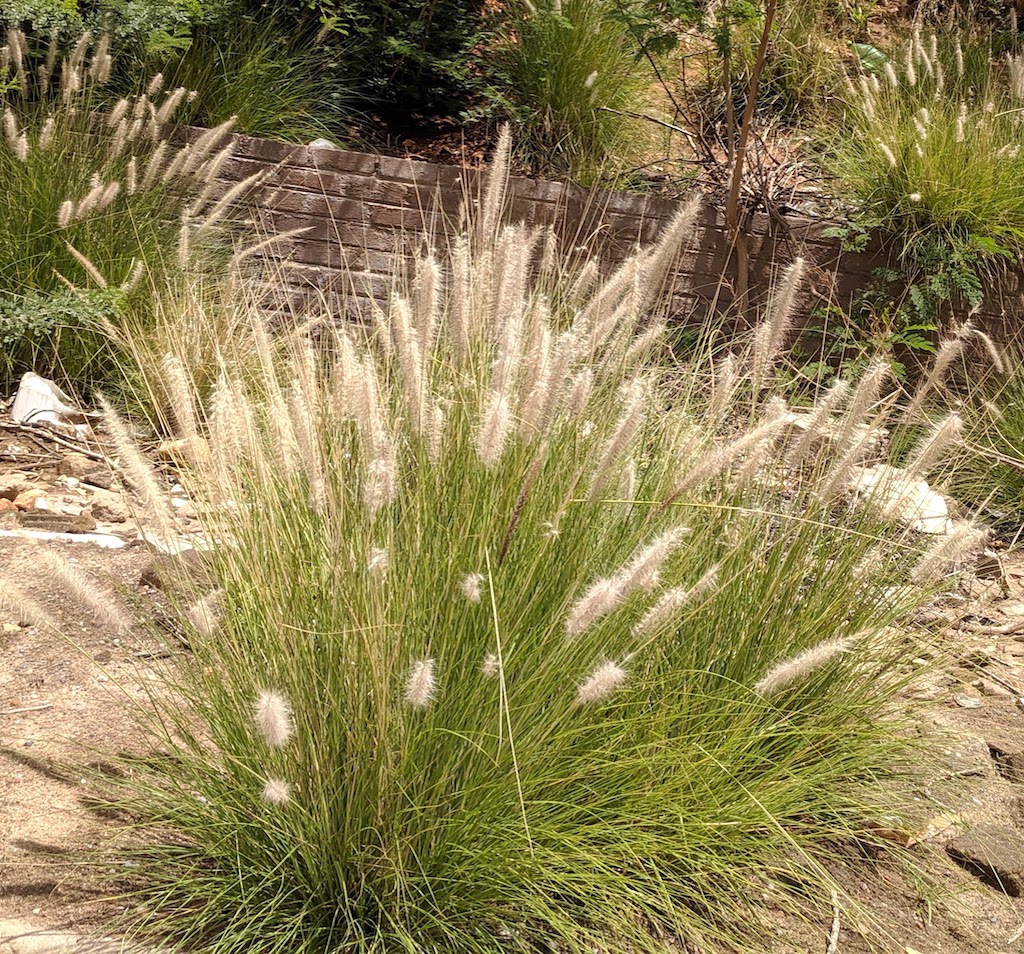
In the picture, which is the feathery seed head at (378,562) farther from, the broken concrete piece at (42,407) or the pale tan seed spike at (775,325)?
the broken concrete piece at (42,407)

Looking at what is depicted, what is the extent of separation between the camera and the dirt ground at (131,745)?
1865 mm

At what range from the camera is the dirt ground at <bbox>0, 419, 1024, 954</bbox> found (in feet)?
6.12

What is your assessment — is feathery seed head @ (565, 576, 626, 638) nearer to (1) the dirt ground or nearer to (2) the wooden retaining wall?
(1) the dirt ground

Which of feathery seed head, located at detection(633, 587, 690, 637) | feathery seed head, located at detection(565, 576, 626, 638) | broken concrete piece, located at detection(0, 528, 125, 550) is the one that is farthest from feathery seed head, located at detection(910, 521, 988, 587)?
broken concrete piece, located at detection(0, 528, 125, 550)

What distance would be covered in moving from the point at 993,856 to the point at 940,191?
345cm

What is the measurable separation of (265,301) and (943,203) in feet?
10.2

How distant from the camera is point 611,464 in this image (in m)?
1.75

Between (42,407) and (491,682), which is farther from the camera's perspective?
(42,407)

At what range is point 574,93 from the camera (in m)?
5.45

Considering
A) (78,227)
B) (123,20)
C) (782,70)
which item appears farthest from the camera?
(782,70)

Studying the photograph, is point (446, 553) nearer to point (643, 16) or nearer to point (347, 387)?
point (347, 387)

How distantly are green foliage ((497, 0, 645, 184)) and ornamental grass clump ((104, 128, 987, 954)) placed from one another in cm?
347

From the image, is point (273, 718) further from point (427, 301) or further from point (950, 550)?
point (950, 550)

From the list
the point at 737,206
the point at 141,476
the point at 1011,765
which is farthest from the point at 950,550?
the point at 737,206
